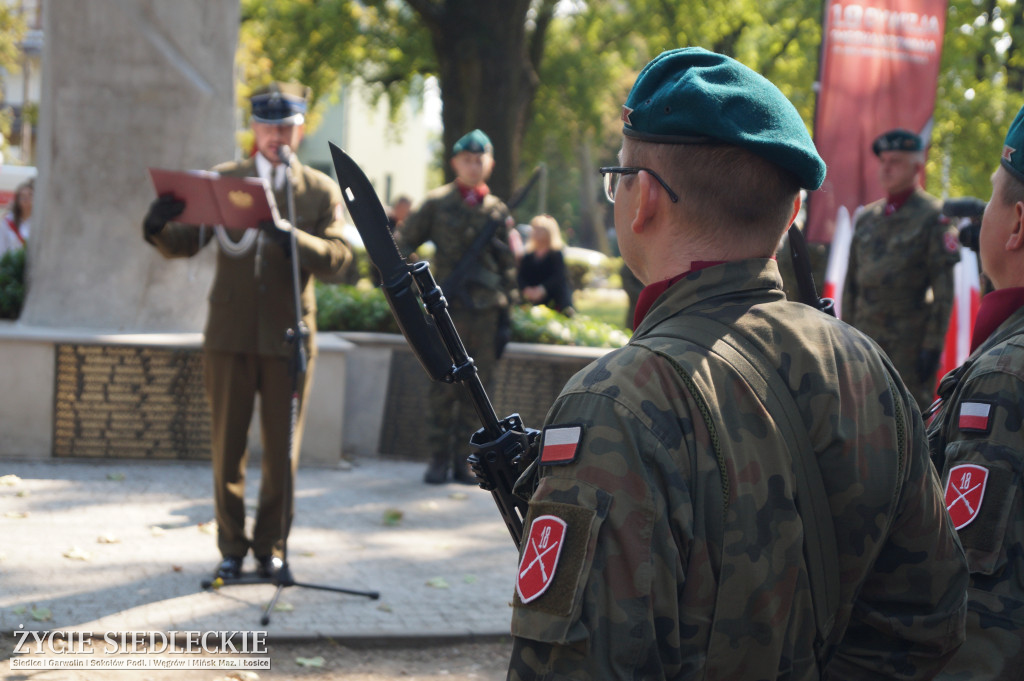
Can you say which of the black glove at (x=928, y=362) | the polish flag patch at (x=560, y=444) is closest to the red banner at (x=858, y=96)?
the black glove at (x=928, y=362)

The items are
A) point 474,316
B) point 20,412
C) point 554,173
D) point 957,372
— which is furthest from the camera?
point 554,173

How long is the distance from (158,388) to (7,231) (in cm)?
374

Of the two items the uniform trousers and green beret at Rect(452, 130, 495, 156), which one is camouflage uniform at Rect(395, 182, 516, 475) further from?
the uniform trousers

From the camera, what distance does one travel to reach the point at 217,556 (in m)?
5.59

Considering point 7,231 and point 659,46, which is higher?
point 659,46

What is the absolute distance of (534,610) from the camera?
1304 millimetres

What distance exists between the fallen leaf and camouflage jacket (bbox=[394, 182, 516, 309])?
3.14 m

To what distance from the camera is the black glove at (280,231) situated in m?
4.84

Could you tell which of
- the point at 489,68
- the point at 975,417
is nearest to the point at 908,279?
the point at 975,417

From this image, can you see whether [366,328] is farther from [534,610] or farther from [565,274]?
[534,610]

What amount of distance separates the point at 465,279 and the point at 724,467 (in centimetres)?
633

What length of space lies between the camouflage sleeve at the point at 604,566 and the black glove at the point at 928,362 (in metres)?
6.68

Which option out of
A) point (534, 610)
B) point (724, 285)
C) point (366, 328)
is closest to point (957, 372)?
point (724, 285)

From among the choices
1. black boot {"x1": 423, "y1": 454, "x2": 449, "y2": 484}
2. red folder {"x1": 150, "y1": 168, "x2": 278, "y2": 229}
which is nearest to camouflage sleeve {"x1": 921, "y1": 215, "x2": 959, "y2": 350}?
black boot {"x1": 423, "y1": 454, "x2": 449, "y2": 484}
